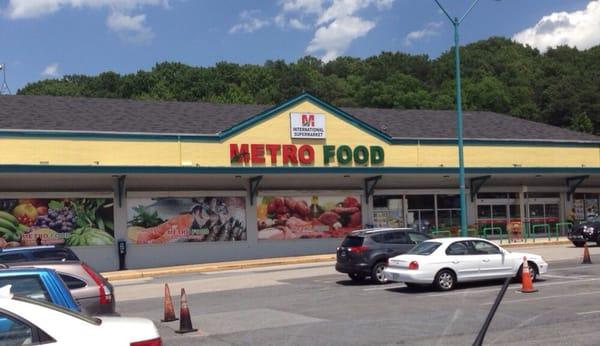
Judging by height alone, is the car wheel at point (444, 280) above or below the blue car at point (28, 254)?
below

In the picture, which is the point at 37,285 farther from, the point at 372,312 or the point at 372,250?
the point at 372,250

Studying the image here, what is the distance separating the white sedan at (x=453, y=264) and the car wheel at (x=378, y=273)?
52.0 inches

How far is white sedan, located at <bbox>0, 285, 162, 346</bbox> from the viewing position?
203 inches

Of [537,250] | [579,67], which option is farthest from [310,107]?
[579,67]

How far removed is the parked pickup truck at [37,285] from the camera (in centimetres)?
695

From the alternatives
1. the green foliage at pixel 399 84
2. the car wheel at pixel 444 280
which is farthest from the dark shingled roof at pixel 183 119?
the green foliage at pixel 399 84

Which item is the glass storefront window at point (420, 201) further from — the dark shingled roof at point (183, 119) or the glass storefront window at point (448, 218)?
the dark shingled roof at point (183, 119)

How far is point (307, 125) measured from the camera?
3225 centimetres

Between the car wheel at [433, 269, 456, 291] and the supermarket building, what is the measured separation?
14.2 metres

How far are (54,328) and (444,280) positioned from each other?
13199 mm

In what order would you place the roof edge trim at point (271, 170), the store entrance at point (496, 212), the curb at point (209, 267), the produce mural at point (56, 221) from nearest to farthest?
1. the roof edge trim at point (271, 170)
2. the curb at point (209, 267)
3. the produce mural at point (56, 221)
4. the store entrance at point (496, 212)

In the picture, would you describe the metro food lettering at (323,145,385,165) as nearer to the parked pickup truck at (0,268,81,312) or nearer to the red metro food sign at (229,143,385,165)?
the red metro food sign at (229,143,385,165)

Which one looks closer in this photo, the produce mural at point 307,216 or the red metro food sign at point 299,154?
the red metro food sign at point 299,154

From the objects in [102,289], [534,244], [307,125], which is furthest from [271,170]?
[102,289]
